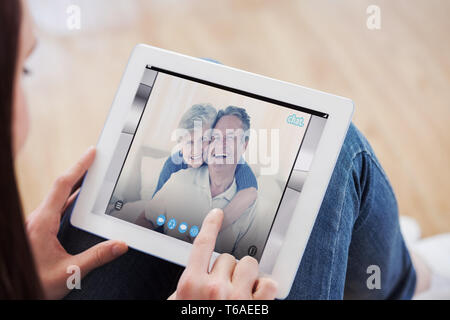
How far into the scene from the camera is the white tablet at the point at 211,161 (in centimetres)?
53

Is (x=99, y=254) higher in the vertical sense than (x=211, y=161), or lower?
lower

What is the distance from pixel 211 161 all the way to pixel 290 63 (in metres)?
0.72

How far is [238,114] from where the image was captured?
1.81 ft

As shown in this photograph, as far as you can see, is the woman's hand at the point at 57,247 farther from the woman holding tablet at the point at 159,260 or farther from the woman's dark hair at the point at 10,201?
the woman's dark hair at the point at 10,201

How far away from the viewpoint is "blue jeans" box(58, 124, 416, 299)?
58 centimetres

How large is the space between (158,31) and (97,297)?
92 cm

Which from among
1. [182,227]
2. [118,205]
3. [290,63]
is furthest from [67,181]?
[290,63]

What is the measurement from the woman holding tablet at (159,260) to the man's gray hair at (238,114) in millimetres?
134

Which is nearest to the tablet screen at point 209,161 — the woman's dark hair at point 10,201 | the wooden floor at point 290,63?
the woman's dark hair at point 10,201

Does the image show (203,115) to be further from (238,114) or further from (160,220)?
(160,220)

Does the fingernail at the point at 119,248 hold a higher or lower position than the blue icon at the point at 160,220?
lower

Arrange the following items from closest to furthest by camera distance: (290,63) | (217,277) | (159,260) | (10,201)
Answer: (10,201)
(217,277)
(159,260)
(290,63)

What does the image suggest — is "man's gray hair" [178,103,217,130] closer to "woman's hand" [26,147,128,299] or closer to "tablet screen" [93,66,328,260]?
"tablet screen" [93,66,328,260]

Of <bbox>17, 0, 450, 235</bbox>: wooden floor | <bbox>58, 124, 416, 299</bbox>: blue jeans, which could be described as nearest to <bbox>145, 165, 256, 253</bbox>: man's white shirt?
<bbox>58, 124, 416, 299</bbox>: blue jeans
